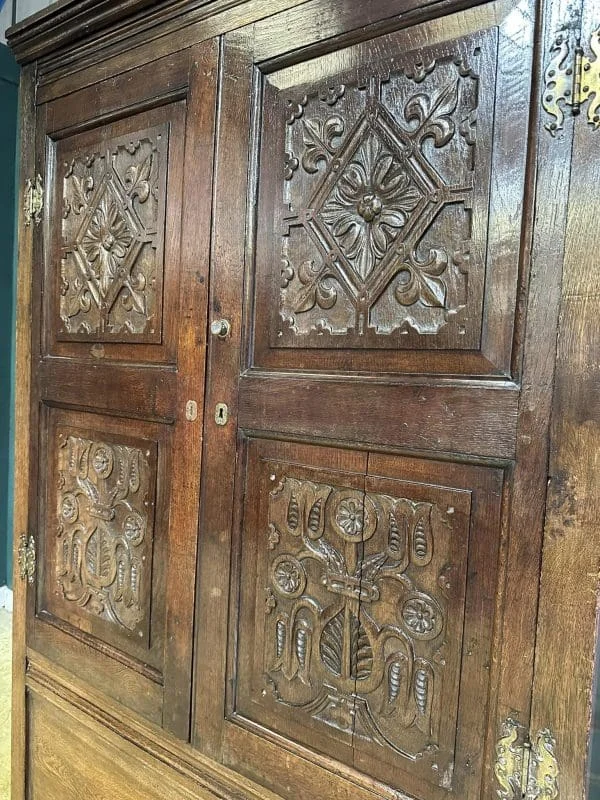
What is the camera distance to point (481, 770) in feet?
2.00

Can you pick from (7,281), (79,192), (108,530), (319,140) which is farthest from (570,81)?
(7,281)

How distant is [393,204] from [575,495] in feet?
1.28

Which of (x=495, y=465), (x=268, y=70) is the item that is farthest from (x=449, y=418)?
(x=268, y=70)

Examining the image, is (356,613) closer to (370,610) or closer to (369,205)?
(370,610)

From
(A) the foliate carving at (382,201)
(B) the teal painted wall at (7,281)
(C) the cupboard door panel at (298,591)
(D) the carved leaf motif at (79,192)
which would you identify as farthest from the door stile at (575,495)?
(B) the teal painted wall at (7,281)

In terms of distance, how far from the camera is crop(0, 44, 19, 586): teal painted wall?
6.32 feet

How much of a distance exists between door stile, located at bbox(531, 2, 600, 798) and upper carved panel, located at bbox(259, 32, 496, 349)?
0.30 feet

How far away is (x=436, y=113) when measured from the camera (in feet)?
2.06

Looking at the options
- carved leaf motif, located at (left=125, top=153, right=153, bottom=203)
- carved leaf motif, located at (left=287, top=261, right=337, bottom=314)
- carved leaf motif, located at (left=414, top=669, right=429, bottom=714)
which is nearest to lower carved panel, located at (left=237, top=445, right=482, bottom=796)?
carved leaf motif, located at (left=414, top=669, right=429, bottom=714)

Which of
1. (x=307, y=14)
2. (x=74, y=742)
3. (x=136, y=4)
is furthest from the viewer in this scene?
(x=74, y=742)

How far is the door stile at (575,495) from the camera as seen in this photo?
0.55 m

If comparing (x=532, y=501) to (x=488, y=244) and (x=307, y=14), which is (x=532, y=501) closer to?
(x=488, y=244)

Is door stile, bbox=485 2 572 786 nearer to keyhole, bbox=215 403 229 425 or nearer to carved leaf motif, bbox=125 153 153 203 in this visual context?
keyhole, bbox=215 403 229 425

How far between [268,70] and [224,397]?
1.50 ft
